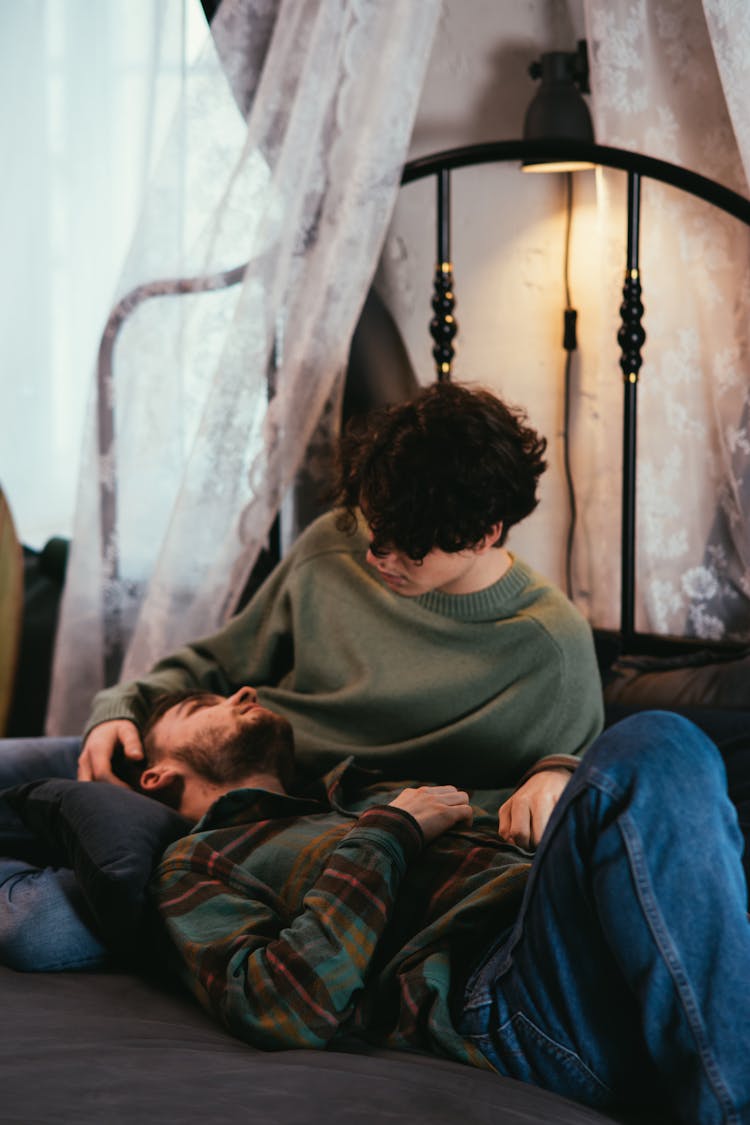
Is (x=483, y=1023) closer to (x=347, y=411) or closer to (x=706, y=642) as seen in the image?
(x=706, y=642)

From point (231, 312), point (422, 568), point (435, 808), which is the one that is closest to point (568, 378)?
point (231, 312)

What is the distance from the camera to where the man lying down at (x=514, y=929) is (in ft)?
3.53

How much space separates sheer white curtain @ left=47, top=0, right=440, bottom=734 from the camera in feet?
7.18

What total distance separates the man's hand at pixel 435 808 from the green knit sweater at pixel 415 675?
32cm

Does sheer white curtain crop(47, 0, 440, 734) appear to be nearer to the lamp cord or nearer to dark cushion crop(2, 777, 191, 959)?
the lamp cord

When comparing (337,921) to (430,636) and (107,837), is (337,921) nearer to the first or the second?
(107,837)

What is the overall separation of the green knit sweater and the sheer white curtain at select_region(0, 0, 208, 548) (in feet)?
3.64

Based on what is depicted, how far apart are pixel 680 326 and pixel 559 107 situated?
0.46m

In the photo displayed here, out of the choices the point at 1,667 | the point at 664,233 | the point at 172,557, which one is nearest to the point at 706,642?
the point at 664,233

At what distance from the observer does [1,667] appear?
2541mm

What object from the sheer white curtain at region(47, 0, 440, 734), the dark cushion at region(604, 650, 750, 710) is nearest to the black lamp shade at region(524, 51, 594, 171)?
the sheer white curtain at region(47, 0, 440, 734)

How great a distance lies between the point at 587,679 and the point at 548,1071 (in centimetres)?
76

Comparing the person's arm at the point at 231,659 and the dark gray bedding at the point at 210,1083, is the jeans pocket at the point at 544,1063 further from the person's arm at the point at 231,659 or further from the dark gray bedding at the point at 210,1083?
the person's arm at the point at 231,659

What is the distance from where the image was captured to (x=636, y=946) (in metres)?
1.08
